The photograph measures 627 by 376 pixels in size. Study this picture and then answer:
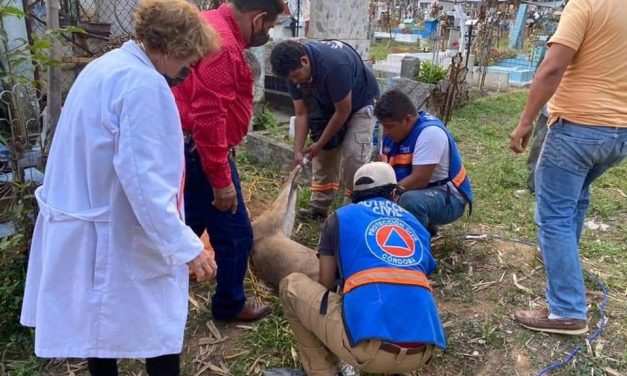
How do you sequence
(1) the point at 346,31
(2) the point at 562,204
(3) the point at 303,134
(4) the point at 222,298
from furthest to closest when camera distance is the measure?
1. (1) the point at 346,31
2. (3) the point at 303,134
3. (4) the point at 222,298
4. (2) the point at 562,204

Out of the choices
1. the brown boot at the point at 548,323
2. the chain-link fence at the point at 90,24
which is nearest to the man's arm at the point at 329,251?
the brown boot at the point at 548,323

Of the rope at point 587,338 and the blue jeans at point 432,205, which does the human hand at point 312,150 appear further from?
the rope at point 587,338

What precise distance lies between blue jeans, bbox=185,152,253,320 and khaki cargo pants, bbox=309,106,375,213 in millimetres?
1589

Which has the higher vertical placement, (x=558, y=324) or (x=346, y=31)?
(x=346, y=31)

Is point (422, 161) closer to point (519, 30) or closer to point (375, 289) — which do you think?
point (375, 289)

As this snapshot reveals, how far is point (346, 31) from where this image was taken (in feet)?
21.6

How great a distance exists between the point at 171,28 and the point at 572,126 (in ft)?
7.22

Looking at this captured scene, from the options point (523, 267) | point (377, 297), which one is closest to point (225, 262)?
point (377, 297)

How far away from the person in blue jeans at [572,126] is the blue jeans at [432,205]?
2.61 ft

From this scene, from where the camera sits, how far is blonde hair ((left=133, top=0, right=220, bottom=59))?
1877 mm

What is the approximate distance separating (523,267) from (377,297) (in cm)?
221

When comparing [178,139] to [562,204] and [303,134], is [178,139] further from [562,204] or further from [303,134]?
[303,134]

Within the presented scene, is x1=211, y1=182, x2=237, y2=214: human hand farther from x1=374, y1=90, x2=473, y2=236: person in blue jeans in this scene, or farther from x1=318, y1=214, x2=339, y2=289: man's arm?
x1=374, y1=90, x2=473, y2=236: person in blue jeans

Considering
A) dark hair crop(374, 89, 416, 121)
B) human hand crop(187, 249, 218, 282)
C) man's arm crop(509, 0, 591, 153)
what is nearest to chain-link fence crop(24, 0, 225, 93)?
dark hair crop(374, 89, 416, 121)
